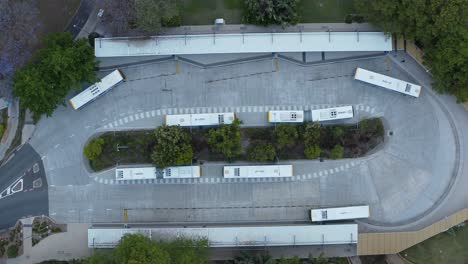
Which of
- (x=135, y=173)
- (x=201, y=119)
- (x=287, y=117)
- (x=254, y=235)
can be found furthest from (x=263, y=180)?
(x=135, y=173)

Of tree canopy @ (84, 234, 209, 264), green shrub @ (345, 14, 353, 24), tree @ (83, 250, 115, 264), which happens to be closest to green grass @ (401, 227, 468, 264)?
tree canopy @ (84, 234, 209, 264)

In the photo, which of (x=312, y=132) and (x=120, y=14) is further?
(x=312, y=132)

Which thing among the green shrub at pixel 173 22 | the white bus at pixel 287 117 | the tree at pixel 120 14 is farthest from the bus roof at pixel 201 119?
the tree at pixel 120 14

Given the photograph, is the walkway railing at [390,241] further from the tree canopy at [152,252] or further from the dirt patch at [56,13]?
the dirt patch at [56,13]

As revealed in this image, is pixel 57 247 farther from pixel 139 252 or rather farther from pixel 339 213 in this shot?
pixel 339 213

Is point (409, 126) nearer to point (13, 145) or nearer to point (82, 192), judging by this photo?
point (82, 192)

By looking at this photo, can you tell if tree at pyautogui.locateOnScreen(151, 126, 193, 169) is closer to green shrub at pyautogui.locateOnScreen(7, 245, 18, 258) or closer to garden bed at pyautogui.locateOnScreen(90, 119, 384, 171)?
garden bed at pyautogui.locateOnScreen(90, 119, 384, 171)

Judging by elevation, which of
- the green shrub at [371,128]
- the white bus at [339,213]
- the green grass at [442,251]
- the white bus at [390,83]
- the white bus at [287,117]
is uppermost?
the white bus at [390,83]
